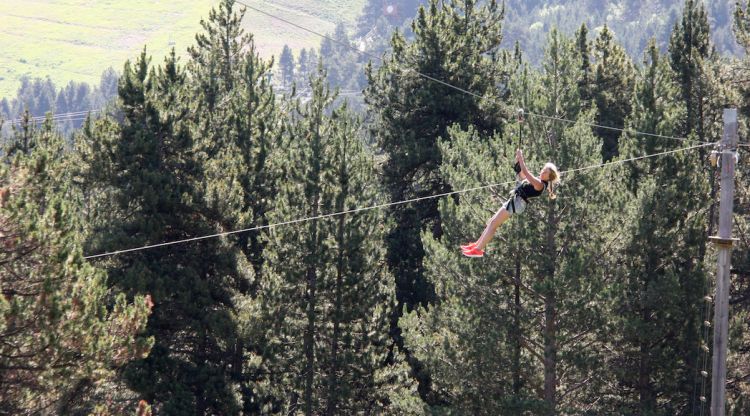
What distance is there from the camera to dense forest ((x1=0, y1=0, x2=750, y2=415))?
2072cm

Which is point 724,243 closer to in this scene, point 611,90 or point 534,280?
point 534,280

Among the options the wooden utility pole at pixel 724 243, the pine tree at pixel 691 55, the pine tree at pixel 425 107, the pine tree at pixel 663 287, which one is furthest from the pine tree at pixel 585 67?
the wooden utility pole at pixel 724 243

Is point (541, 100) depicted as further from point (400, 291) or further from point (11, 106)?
point (11, 106)

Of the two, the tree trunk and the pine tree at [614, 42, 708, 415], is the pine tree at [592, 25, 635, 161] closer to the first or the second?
the pine tree at [614, 42, 708, 415]

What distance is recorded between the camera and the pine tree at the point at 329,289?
24.0 m

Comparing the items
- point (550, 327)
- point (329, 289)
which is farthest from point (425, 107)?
point (550, 327)

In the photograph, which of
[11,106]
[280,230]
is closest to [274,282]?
[280,230]

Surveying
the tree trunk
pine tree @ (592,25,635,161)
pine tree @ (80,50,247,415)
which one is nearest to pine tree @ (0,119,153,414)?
pine tree @ (80,50,247,415)

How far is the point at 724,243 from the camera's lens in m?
11.7

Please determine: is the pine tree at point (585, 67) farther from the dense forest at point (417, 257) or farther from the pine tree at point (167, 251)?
the pine tree at point (167, 251)

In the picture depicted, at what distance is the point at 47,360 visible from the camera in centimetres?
1391

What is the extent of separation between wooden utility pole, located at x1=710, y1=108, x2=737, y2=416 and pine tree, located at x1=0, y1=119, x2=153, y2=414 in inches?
376

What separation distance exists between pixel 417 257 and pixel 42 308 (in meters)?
17.2

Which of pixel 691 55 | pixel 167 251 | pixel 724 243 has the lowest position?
pixel 724 243
